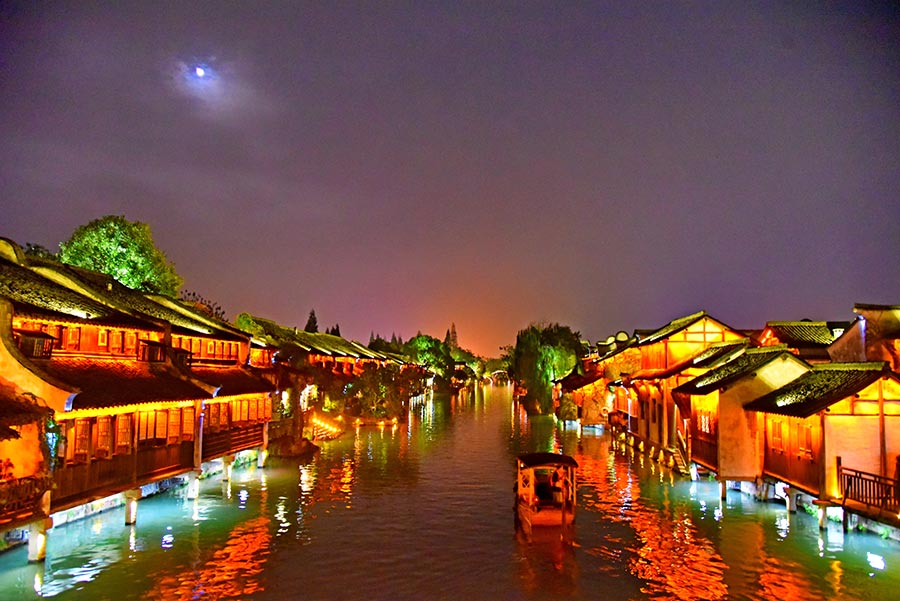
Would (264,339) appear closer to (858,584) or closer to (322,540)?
(322,540)

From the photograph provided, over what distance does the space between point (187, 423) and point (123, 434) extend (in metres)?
5.37

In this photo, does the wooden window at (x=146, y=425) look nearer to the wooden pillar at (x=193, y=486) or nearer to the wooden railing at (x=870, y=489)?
the wooden pillar at (x=193, y=486)

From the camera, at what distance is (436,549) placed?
84.6ft

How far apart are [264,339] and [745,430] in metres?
33.1

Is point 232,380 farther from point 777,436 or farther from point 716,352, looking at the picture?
point 716,352

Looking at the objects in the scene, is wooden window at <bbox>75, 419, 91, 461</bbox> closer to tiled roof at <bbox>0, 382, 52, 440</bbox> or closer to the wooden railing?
tiled roof at <bbox>0, 382, 52, 440</bbox>

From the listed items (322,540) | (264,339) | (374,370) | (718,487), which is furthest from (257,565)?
(374,370)

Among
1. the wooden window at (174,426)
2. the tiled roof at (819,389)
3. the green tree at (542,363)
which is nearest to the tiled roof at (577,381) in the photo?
the green tree at (542,363)

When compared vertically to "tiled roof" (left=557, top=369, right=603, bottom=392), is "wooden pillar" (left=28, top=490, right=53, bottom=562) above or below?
below

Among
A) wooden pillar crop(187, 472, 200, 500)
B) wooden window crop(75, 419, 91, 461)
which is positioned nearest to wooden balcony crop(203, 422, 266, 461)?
wooden pillar crop(187, 472, 200, 500)

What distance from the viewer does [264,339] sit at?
5072 centimetres

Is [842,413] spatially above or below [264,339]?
below

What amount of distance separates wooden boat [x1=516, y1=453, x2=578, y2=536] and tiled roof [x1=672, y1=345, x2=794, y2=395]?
8.72 m

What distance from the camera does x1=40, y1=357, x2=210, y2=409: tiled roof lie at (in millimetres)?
23984
